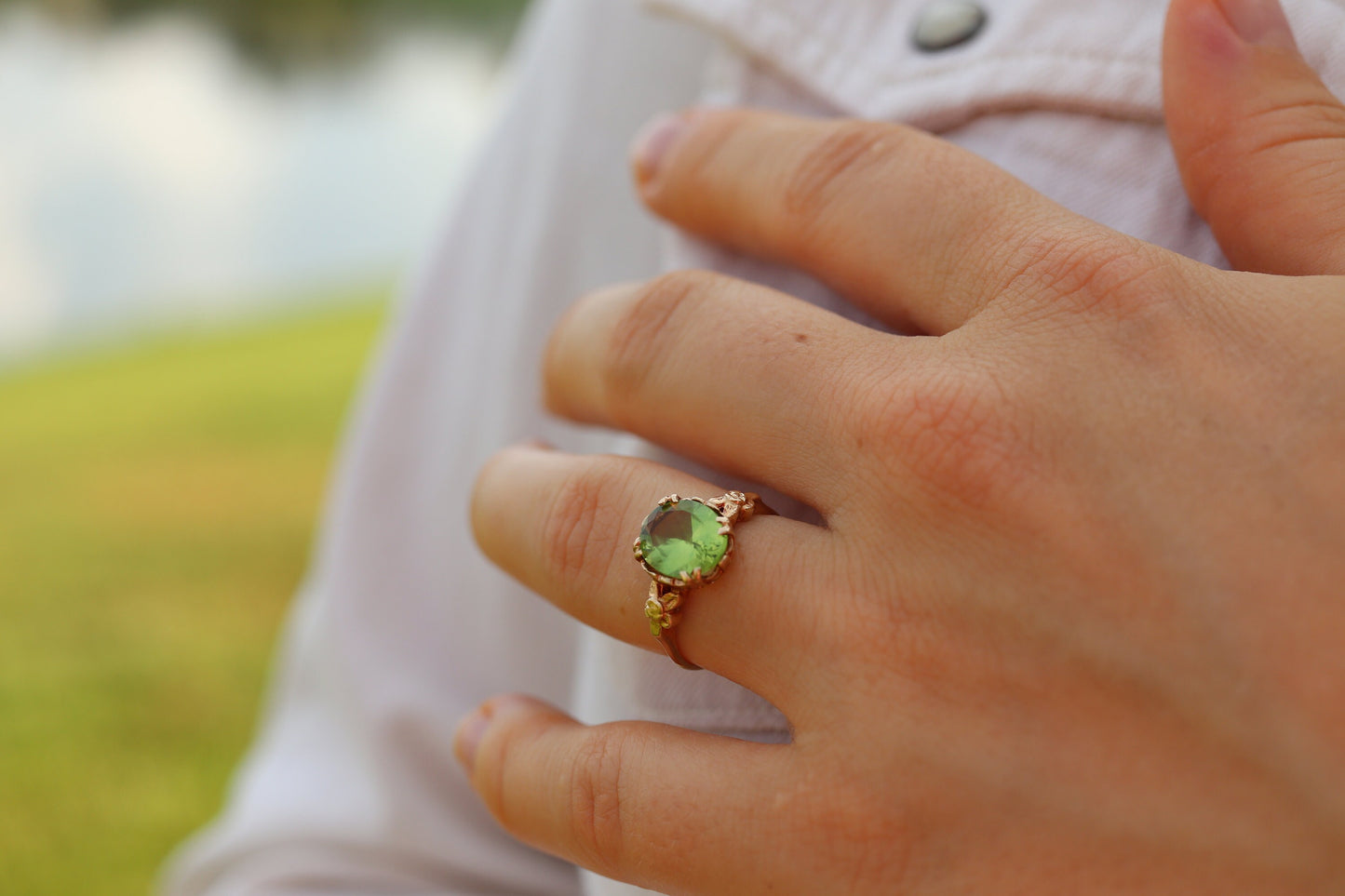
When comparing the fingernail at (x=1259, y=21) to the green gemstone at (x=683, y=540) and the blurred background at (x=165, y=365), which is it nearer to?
the green gemstone at (x=683, y=540)

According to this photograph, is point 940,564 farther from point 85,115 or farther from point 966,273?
point 85,115

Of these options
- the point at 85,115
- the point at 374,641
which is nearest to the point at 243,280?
the point at 85,115

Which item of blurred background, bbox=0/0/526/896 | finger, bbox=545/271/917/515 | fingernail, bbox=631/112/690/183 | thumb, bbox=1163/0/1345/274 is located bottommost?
blurred background, bbox=0/0/526/896

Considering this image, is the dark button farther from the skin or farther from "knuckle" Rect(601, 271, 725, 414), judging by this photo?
"knuckle" Rect(601, 271, 725, 414)

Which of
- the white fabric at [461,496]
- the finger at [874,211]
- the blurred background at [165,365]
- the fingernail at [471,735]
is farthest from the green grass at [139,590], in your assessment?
the finger at [874,211]

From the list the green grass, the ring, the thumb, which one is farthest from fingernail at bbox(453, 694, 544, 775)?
the green grass

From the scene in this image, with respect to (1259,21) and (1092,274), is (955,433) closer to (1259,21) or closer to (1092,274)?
(1092,274)

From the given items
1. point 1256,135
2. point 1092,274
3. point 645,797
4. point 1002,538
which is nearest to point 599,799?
point 645,797
